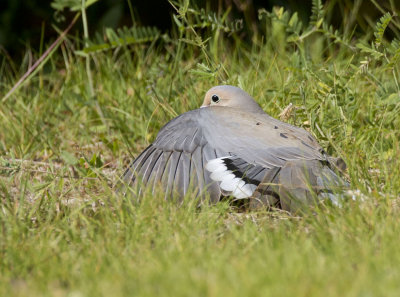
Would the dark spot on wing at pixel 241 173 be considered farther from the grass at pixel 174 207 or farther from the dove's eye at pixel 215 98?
the dove's eye at pixel 215 98

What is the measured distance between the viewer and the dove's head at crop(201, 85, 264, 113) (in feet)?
12.2

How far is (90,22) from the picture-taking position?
605 centimetres

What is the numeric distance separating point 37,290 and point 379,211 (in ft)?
4.62

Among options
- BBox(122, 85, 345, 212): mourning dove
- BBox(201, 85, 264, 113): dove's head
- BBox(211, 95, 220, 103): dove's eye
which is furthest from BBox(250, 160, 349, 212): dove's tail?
BBox(211, 95, 220, 103): dove's eye

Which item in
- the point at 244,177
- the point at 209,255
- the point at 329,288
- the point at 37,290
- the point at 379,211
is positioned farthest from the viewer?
the point at 244,177

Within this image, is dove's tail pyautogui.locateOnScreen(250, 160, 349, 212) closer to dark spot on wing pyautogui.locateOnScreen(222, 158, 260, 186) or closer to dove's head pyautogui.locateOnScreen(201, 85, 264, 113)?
dark spot on wing pyautogui.locateOnScreen(222, 158, 260, 186)

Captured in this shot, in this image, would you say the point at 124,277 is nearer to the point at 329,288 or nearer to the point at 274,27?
the point at 329,288

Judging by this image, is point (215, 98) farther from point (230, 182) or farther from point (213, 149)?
point (230, 182)

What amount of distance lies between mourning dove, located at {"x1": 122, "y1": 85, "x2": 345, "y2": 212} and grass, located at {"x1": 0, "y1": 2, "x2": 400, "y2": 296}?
0.11 meters

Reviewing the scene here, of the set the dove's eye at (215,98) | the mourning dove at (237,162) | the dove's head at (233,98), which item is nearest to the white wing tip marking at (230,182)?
the mourning dove at (237,162)

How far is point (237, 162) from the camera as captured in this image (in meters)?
3.18

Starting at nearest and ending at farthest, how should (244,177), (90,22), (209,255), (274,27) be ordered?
(209,255), (244,177), (274,27), (90,22)

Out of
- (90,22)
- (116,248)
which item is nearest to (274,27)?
(90,22)

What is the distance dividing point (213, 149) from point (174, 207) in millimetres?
533
